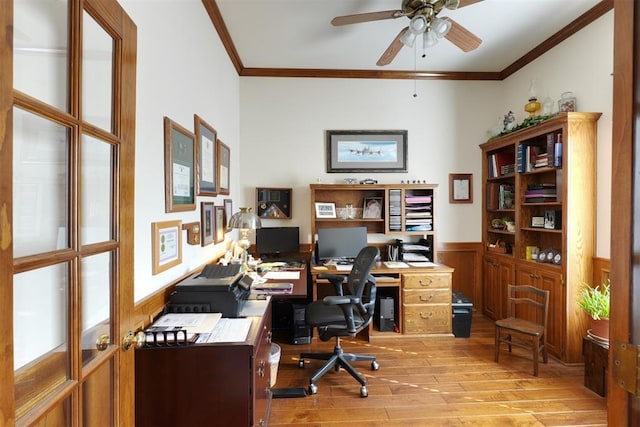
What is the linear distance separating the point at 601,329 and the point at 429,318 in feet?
4.31

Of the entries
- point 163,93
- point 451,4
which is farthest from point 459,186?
point 163,93

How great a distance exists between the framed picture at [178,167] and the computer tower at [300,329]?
1545mm

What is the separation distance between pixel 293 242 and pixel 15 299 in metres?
2.82

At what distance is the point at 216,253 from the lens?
2639mm

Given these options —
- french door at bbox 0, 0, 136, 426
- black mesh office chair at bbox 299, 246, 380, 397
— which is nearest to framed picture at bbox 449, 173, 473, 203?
black mesh office chair at bbox 299, 246, 380, 397

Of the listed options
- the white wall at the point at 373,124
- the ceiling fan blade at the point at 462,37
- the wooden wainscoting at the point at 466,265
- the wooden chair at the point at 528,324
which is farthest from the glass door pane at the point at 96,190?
the wooden wainscoting at the point at 466,265

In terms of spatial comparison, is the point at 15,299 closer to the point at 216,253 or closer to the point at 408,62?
the point at 216,253

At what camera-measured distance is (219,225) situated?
8.91 feet

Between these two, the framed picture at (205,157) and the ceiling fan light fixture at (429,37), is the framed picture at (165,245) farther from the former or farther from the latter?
the ceiling fan light fixture at (429,37)

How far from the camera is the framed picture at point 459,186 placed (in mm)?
3736

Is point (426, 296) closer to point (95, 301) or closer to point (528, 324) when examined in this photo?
point (528, 324)

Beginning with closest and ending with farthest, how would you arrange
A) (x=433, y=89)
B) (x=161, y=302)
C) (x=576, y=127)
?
(x=161, y=302), (x=576, y=127), (x=433, y=89)

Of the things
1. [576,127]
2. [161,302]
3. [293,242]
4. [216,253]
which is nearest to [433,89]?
[576,127]

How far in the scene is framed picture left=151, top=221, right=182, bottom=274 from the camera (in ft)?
5.03
